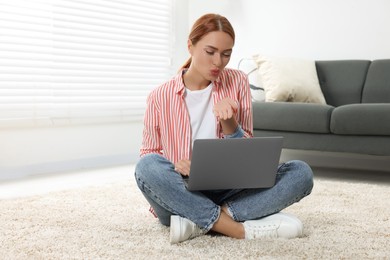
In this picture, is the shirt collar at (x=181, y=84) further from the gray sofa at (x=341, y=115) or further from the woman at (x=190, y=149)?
the gray sofa at (x=341, y=115)

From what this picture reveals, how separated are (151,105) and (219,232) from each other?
0.50m

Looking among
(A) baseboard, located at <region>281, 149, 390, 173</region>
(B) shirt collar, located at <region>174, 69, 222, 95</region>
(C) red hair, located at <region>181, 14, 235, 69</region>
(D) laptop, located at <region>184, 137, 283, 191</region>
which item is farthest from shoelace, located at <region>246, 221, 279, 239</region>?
(A) baseboard, located at <region>281, 149, 390, 173</region>

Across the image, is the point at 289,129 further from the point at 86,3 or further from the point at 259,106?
the point at 86,3

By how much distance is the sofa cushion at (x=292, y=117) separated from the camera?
334cm

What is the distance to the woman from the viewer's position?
171 cm

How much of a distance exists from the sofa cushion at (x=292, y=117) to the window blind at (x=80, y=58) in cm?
122

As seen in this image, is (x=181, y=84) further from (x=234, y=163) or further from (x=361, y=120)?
(x=361, y=120)

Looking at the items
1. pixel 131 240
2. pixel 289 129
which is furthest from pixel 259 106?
pixel 131 240

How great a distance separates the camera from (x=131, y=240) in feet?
5.75

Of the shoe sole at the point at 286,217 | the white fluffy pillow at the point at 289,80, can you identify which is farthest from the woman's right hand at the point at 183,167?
the white fluffy pillow at the point at 289,80

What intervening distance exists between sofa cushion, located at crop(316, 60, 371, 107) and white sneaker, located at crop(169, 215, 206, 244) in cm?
252

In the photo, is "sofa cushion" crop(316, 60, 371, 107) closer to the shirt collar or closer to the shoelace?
the shirt collar

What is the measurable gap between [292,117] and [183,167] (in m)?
1.85

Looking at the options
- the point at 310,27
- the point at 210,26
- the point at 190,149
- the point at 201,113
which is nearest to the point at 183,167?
the point at 190,149
